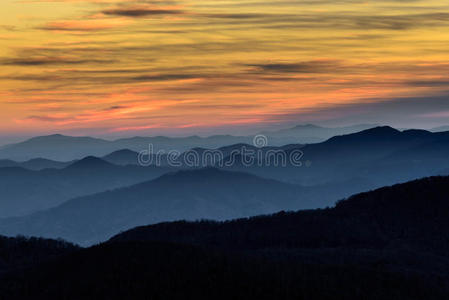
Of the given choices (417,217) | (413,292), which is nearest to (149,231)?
(417,217)

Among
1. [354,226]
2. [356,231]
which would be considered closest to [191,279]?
[356,231]

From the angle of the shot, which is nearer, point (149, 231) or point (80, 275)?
point (80, 275)

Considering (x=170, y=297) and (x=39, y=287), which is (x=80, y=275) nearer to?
(x=39, y=287)

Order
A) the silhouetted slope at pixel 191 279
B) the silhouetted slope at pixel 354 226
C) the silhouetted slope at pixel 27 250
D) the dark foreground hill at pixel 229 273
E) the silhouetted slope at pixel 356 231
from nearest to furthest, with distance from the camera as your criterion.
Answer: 1. the silhouetted slope at pixel 191 279
2. the dark foreground hill at pixel 229 273
3. the silhouetted slope at pixel 356 231
4. the silhouetted slope at pixel 27 250
5. the silhouetted slope at pixel 354 226

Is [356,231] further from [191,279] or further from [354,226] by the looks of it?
[191,279]

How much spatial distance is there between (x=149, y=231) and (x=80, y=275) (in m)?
68.6

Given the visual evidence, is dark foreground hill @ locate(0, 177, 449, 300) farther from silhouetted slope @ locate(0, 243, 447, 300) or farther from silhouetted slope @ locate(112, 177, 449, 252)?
silhouetted slope @ locate(112, 177, 449, 252)

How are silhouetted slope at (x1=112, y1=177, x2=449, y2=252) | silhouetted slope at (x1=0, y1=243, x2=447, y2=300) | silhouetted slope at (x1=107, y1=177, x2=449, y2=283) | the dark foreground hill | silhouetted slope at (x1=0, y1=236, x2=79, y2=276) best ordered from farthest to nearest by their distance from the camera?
1. silhouetted slope at (x1=112, y1=177, x2=449, y2=252)
2. silhouetted slope at (x1=0, y1=236, x2=79, y2=276)
3. silhouetted slope at (x1=107, y1=177, x2=449, y2=283)
4. the dark foreground hill
5. silhouetted slope at (x1=0, y1=243, x2=447, y2=300)

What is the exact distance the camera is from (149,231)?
13512cm

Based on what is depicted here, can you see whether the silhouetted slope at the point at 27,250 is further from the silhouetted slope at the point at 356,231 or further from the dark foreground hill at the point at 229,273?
the dark foreground hill at the point at 229,273

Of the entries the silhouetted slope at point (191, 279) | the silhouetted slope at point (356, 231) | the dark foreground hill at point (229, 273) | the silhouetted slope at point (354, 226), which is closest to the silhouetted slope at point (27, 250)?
the silhouetted slope at point (356, 231)

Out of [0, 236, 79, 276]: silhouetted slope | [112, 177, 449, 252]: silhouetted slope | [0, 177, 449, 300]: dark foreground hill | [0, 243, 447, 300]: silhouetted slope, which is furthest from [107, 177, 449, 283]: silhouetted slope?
[0, 243, 447, 300]: silhouetted slope

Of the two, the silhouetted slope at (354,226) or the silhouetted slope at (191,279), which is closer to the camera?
the silhouetted slope at (191,279)

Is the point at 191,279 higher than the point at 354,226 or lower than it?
lower
